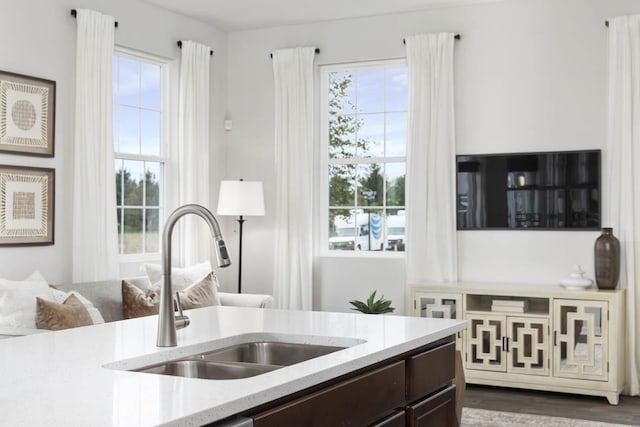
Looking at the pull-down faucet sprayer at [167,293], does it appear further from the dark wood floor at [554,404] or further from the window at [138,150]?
the window at [138,150]

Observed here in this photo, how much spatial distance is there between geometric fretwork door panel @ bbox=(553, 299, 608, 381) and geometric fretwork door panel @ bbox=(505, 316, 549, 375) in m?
0.08

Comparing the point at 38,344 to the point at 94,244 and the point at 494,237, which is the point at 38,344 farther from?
the point at 494,237

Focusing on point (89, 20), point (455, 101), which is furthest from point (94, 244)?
point (455, 101)

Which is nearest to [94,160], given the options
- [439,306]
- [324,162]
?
[324,162]

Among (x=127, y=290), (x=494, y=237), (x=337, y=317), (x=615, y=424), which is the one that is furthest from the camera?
(x=494, y=237)

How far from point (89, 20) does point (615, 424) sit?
4590 millimetres

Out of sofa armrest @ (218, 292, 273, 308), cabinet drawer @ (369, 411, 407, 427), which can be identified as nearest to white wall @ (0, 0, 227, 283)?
sofa armrest @ (218, 292, 273, 308)

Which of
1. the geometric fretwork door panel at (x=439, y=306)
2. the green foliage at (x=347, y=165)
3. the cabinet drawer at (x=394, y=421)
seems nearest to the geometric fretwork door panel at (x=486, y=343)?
the geometric fretwork door panel at (x=439, y=306)

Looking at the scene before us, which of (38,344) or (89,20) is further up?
(89,20)

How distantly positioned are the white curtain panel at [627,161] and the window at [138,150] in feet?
12.2

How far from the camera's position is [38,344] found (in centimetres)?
224

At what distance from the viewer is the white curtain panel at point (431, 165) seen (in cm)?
632

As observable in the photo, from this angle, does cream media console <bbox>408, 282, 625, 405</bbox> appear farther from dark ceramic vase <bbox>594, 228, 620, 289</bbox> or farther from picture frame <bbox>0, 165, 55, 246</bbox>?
picture frame <bbox>0, 165, 55, 246</bbox>

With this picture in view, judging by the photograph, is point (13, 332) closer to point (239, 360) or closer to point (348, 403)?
point (239, 360)
